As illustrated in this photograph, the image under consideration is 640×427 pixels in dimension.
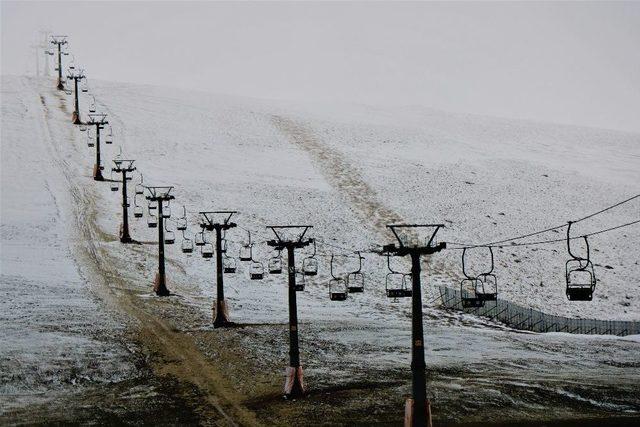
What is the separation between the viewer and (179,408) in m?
22.6

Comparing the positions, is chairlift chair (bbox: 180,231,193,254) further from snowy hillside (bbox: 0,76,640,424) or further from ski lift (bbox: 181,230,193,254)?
snowy hillside (bbox: 0,76,640,424)

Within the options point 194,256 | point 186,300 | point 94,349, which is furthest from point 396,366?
point 194,256

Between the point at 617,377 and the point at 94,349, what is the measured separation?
17844 millimetres

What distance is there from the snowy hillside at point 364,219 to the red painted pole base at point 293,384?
58 cm

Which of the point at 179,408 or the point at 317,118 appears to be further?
the point at 317,118

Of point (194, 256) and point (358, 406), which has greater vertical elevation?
point (194, 256)

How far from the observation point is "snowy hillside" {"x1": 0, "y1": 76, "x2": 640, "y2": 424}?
1065 inches

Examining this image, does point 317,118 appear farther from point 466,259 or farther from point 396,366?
point 396,366

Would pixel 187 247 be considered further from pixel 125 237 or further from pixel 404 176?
pixel 404 176

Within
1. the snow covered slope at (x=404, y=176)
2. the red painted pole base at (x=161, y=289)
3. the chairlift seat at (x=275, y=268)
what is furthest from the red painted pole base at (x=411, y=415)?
the snow covered slope at (x=404, y=176)

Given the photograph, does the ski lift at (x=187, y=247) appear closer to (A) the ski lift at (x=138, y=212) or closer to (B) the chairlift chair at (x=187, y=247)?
(B) the chairlift chair at (x=187, y=247)

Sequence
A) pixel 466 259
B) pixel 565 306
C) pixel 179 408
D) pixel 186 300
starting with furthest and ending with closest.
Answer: pixel 466 259
pixel 565 306
pixel 186 300
pixel 179 408

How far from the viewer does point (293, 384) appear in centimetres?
2395

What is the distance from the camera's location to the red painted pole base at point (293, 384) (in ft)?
78.5
